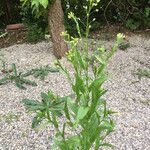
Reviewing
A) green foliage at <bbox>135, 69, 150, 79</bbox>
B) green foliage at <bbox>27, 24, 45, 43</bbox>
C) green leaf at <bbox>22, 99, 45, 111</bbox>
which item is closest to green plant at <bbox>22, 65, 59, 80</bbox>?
green leaf at <bbox>22, 99, 45, 111</bbox>

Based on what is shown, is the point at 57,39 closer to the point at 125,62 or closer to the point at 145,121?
the point at 125,62

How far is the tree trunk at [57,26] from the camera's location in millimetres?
4945

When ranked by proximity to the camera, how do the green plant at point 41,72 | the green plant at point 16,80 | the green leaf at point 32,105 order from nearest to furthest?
the green leaf at point 32,105 → the green plant at point 16,80 → the green plant at point 41,72

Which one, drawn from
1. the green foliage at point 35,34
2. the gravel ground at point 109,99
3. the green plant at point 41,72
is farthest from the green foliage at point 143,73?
the green foliage at point 35,34

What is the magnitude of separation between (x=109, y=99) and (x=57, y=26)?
51.0 inches

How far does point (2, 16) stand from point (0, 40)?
93 cm

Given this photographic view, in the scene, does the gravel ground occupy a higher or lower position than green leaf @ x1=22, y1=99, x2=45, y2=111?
lower

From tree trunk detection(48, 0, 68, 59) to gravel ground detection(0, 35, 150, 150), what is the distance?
139 mm

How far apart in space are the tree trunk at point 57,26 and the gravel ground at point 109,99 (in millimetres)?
139

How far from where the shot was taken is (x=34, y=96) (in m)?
4.18

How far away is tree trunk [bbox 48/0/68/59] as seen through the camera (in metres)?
4.95

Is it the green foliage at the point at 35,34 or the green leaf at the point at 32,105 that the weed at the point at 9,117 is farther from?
the green foliage at the point at 35,34

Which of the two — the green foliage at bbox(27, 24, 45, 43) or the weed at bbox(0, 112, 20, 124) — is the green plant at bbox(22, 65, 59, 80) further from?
the green foliage at bbox(27, 24, 45, 43)

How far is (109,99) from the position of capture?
4.16 metres
